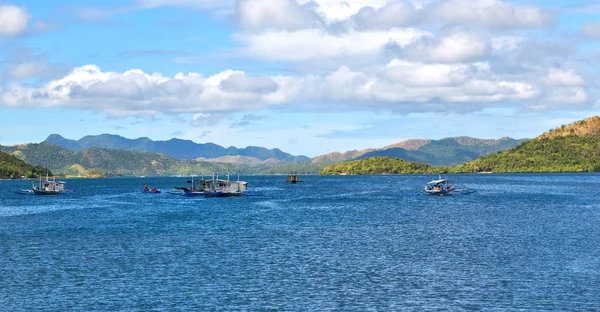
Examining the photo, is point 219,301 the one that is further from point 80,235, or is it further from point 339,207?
point 339,207

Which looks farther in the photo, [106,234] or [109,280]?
[106,234]

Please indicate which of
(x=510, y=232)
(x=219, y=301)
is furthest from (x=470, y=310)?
(x=510, y=232)

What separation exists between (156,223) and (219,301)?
256 feet

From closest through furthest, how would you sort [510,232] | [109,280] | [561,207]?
[109,280] → [510,232] → [561,207]

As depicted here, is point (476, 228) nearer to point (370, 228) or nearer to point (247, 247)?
point (370, 228)

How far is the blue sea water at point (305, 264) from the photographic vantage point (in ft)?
197

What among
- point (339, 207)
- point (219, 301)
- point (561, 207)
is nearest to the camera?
point (219, 301)

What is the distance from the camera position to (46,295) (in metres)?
63.2

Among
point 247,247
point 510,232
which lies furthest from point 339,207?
point 247,247

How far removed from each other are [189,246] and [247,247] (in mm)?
8761

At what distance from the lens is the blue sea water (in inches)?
2359

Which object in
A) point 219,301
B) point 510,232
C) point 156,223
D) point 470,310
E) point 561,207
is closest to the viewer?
point 470,310

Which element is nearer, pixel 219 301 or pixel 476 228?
pixel 219 301

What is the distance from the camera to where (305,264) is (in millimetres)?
78812
